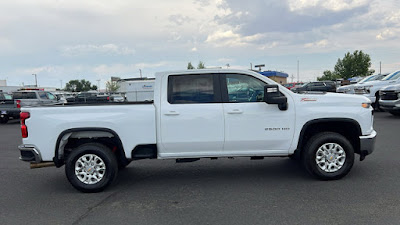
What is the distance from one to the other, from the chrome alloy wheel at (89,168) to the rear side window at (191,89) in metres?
1.51

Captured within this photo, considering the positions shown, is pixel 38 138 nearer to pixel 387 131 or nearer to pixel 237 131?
pixel 237 131

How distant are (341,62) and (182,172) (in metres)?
66.5

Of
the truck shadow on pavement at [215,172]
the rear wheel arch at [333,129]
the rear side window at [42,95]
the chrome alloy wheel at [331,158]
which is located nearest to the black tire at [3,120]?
the rear side window at [42,95]

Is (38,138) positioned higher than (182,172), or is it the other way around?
(38,138)

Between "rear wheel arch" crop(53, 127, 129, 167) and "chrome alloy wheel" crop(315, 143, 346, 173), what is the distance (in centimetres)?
318

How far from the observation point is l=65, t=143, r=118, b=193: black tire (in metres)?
4.99

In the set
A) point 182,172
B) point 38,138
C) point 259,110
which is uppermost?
point 259,110

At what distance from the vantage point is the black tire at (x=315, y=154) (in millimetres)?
5141

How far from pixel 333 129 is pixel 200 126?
2.38 meters

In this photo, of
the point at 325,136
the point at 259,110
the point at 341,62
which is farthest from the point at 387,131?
the point at 341,62

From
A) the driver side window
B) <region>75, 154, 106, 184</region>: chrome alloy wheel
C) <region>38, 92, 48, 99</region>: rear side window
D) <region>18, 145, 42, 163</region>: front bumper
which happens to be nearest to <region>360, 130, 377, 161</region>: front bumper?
the driver side window

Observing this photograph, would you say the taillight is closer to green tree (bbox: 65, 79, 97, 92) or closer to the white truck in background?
the white truck in background

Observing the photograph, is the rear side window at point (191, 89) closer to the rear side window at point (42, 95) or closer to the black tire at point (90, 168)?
the black tire at point (90, 168)

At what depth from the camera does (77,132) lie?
511cm
